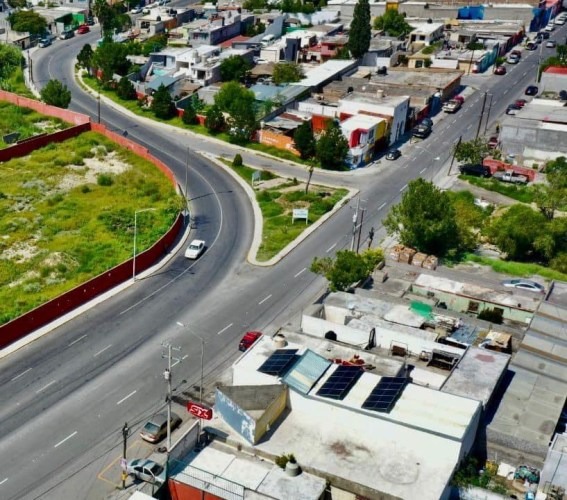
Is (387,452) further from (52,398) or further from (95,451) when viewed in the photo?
(52,398)

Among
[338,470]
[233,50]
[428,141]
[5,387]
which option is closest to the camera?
[338,470]

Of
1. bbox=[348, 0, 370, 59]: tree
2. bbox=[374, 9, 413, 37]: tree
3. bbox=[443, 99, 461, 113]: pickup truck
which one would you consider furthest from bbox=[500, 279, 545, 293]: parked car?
bbox=[374, 9, 413, 37]: tree

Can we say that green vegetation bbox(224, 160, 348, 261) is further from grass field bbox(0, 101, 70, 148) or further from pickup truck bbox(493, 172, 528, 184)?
grass field bbox(0, 101, 70, 148)

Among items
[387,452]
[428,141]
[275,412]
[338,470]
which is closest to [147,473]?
[275,412]

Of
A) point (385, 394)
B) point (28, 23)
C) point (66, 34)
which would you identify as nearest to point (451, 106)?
point (385, 394)

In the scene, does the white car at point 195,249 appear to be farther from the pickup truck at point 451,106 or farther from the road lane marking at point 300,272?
the pickup truck at point 451,106

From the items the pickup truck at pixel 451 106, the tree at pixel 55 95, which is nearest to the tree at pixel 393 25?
the pickup truck at pixel 451 106
